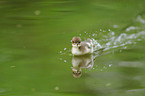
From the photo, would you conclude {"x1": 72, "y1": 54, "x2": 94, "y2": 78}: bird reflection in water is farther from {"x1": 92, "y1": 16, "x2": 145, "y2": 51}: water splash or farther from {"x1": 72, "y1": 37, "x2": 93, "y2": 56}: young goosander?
{"x1": 92, "y1": 16, "x2": 145, "y2": 51}: water splash

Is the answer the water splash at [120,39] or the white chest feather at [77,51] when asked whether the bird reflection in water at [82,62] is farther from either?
the water splash at [120,39]

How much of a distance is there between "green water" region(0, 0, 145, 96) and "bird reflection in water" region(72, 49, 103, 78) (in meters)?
0.05

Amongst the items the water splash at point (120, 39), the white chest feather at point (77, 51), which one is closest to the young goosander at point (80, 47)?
the white chest feather at point (77, 51)

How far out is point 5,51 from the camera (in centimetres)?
276

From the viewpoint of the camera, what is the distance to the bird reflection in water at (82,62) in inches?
92.7

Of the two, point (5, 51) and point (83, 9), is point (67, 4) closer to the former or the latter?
point (83, 9)

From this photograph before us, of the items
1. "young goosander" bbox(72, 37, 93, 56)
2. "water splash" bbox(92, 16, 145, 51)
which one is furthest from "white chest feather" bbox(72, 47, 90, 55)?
"water splash" bbox(92, 16, 145, 51)

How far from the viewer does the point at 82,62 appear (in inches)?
101

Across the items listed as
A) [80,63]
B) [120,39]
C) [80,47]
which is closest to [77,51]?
[80,47]

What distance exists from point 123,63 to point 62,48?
28.7 inches

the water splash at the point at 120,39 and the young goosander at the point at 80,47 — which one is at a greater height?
the water splash at the point at 120,39

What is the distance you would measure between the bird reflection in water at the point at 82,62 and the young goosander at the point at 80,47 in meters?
0.05

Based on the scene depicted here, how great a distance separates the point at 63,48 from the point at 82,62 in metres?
0.35

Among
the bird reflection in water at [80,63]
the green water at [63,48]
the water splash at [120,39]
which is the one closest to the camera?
the green water at [63,48]
